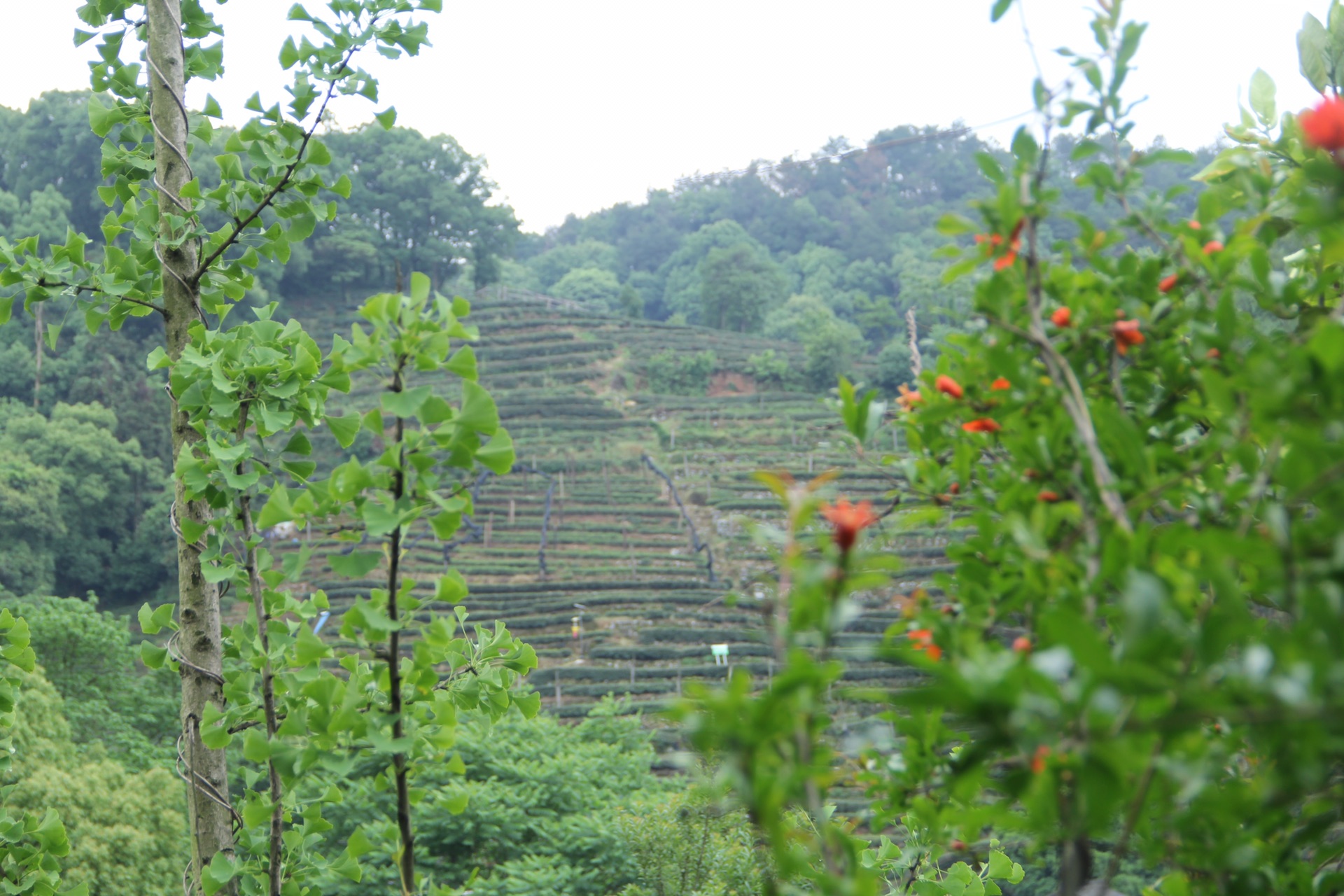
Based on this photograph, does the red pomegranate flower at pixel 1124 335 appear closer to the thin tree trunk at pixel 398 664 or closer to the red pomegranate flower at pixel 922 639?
the red pomegranate flower at pixel 922 639

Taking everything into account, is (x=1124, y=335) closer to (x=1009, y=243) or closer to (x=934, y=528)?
(x=1009, y=243)

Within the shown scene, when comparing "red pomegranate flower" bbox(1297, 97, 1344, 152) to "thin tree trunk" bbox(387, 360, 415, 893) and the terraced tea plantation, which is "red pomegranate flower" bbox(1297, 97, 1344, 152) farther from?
the terraced tea plantation

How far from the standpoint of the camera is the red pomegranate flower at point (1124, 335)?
1221 millimetres

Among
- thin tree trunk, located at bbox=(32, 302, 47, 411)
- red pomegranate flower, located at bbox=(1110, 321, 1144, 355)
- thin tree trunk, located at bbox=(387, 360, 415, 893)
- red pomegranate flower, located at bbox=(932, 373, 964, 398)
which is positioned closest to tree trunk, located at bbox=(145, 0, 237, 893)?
thin tree trunk, located at bbox=(387, 360, 415, 893)

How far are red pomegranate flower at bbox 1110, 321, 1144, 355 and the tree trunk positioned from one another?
1746 millimetres

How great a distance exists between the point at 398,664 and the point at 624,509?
28562 millimetres

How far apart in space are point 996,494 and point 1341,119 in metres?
0.58

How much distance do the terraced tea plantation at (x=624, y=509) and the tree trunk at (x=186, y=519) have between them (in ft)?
45.1

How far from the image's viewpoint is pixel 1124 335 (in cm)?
123

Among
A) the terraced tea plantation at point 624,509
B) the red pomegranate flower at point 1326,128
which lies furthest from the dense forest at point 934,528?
the terraced tea plantation at point 624,509

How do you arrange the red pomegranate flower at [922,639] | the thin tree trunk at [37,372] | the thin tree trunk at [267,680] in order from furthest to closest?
the thin tree trunk at [37,372] → the thin tree trunk at [267,680] → the red pomegranate flower at [922,639]

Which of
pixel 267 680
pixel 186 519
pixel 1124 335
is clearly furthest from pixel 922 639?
pixel 186 519

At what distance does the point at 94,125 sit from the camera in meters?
2.51

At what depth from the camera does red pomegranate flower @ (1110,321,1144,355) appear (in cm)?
122
